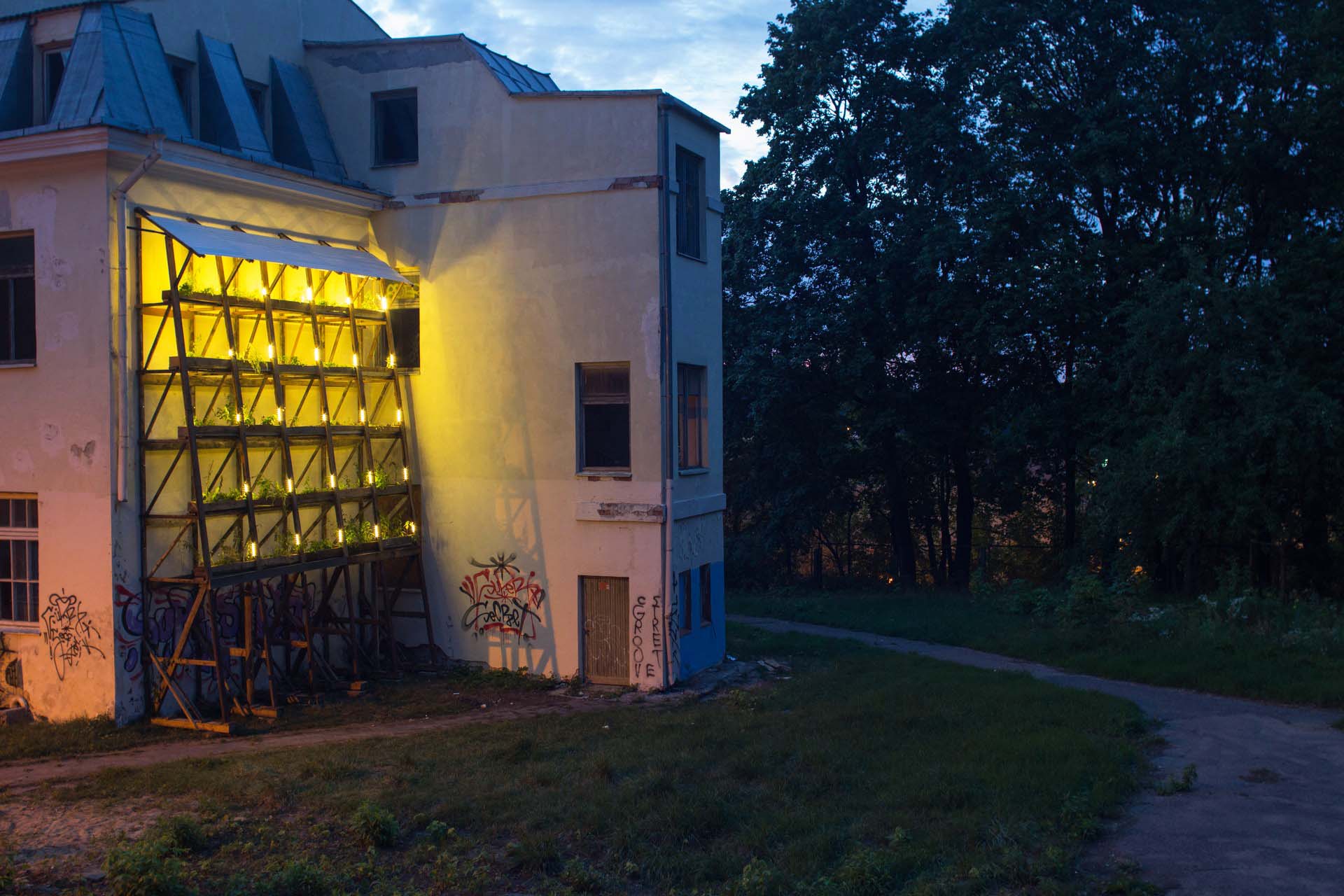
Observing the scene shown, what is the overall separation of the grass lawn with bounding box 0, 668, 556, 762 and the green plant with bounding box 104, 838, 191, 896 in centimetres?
627

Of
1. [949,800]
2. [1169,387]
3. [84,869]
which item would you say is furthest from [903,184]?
[84,869]

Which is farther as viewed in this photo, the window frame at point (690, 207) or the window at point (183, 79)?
the window frame at point (690, 207)

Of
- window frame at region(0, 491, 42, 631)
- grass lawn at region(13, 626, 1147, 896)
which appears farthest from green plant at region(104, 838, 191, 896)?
window frame at region(0, 491, 42, 631)

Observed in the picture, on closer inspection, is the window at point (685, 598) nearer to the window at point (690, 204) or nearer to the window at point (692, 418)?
the window at point (692, 418)

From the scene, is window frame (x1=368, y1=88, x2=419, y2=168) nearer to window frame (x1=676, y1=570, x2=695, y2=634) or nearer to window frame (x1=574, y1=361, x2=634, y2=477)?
window frame (x1=574, y1=361, x2=634, y2=477)

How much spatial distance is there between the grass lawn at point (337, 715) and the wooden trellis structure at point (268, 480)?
460mm

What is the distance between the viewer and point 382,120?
19.5 meters

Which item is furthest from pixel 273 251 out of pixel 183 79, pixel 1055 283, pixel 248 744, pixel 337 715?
pixel 1055 283

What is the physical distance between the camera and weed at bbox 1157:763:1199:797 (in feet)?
36.2

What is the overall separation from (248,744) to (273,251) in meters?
7.12

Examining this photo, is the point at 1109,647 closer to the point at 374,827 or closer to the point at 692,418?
the point at 692,418

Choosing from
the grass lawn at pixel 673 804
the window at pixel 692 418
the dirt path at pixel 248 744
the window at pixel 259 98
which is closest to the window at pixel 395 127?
the window at pixel 259 98

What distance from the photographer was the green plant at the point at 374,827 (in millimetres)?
9656

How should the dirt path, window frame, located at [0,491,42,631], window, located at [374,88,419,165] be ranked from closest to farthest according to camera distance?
the dirt path < window frame, located at [0,491,42,631] < window, located at [374,88,419,165]
